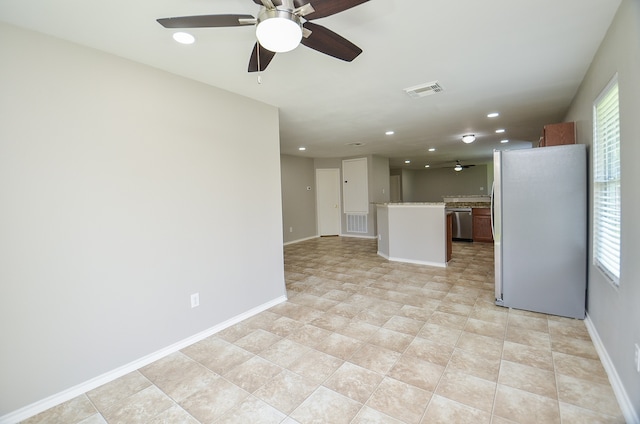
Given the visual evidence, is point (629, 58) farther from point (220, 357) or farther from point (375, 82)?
point (220, 357)

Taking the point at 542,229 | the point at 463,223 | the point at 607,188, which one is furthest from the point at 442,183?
the point at 607,188

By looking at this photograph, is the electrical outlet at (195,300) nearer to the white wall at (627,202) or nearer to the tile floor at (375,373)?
the tile floor at (375,373)

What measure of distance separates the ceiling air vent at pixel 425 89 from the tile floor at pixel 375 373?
2.35 meters

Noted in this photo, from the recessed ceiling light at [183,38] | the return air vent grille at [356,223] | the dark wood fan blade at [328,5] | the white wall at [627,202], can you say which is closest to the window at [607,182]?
the white wall at [627,202]

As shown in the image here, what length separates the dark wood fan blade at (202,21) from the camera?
135cm

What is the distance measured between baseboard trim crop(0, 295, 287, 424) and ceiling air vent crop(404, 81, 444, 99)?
2957mm

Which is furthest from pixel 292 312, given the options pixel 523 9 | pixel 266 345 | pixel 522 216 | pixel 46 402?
pixel 523 9

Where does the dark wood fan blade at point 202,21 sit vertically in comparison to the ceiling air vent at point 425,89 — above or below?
below

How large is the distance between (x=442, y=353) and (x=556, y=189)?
1.95m

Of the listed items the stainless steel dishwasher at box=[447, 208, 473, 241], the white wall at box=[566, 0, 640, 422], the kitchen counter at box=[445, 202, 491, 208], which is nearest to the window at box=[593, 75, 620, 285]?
the white wall at box=[566, 0, 640, 422]

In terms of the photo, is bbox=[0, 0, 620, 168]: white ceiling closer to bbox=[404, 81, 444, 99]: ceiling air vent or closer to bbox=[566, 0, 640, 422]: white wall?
bbox=[404, 81, 444, 99]: ceiling air vent

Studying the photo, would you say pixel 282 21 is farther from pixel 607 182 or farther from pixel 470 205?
pixel 470 205

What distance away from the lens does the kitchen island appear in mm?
4910

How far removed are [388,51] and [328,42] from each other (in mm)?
846
